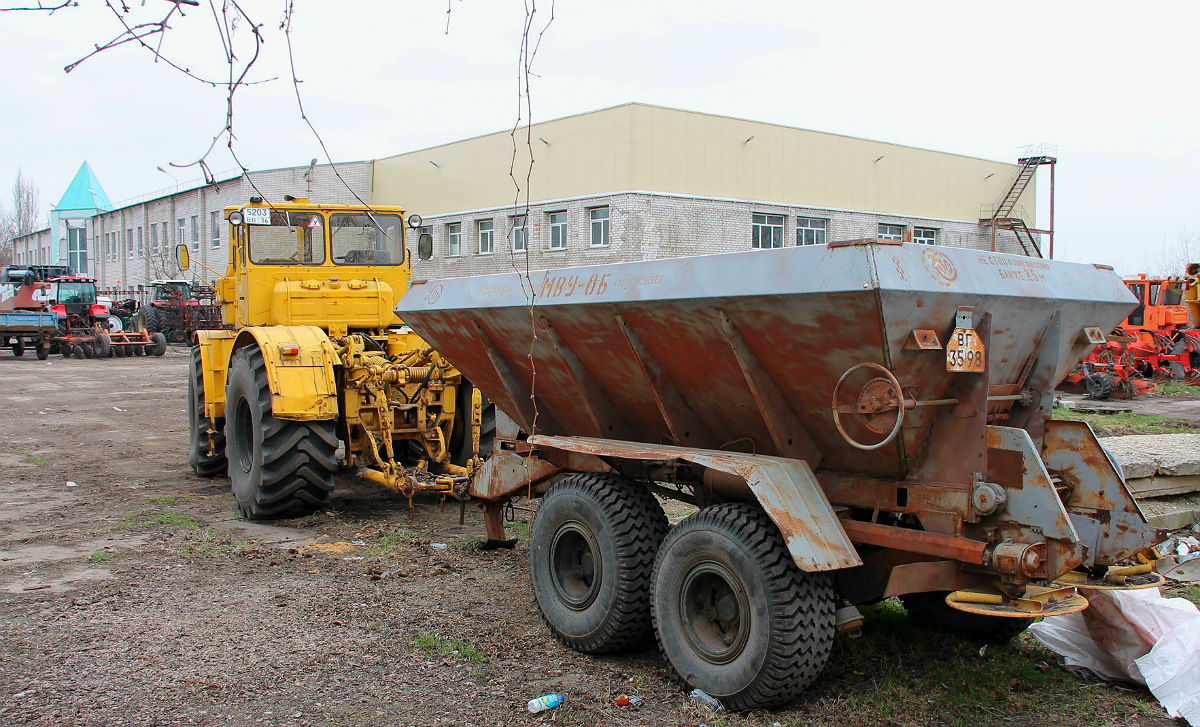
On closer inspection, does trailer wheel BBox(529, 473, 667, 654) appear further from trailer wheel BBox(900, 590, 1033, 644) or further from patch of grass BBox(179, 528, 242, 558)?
patch of grass BBox(179, 528, 242, 558)

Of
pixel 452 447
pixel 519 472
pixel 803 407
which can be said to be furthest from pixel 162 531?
pixel 803 407

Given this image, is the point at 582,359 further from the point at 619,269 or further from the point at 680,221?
the point at 680,221

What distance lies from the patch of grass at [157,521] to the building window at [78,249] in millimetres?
54681

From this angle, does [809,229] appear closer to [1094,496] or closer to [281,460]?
[281,460]

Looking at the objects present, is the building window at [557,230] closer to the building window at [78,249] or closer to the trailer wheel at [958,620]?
the trailer wheel at [958,620]

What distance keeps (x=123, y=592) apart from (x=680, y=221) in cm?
2145

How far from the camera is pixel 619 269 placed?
4.33 metres

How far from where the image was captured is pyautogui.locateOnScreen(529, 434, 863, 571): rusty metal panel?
3.56 meters

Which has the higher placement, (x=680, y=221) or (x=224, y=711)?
(x=680, y=221)

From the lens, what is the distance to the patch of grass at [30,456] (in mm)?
10211

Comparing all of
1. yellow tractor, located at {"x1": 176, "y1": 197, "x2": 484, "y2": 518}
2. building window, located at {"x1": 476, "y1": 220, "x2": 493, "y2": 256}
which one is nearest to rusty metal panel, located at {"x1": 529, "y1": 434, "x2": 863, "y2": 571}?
yellow tractor, located at {"x1": 176, "y1": 197, "x2": 484, "y2": 518}

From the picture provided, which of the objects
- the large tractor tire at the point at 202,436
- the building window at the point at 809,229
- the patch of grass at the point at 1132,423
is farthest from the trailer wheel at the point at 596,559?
the building window at the point at 809,229

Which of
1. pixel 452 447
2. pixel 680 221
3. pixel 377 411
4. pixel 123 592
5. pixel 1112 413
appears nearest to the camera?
pixel 123 592

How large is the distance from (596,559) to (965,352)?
A: 2.04 metres
